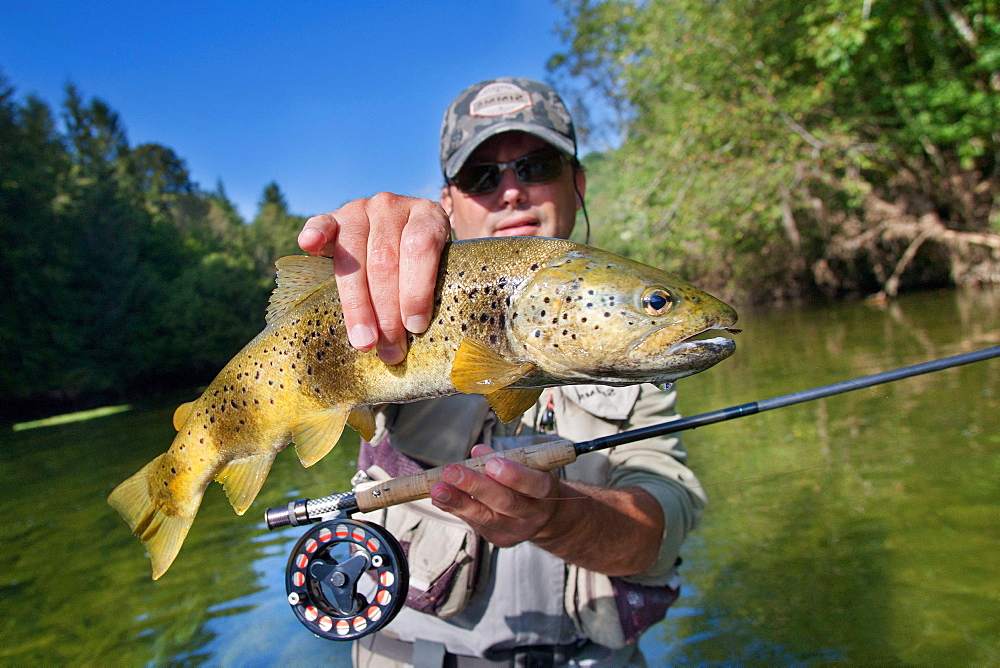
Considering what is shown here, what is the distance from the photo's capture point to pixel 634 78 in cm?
1780

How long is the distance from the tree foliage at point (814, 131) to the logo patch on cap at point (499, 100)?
41.5 feet

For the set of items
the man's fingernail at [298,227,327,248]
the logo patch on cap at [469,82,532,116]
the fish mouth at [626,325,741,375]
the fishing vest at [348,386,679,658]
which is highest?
the logo patch on cap at [469,82,532,116]

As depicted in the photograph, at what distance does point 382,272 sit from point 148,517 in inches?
44.1

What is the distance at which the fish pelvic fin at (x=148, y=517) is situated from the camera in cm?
200

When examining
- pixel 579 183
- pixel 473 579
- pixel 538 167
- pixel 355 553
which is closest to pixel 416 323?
pixel 355 553

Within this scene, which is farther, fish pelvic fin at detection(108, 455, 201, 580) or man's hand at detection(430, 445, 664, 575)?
fish pelvic fin at detection(108, 455, 201, 580)

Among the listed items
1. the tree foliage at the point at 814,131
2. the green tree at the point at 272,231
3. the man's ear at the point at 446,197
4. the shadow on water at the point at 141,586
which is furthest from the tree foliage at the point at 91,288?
the man's ear at the point at 446,197

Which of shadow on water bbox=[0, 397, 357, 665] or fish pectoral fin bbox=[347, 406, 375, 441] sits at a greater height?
fish pectoral fin bbox=[347, 406, 375, 441]

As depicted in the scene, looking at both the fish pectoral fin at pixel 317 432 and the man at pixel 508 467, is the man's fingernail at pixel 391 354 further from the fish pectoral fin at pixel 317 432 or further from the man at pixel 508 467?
the fish pectoral fin at pixel 317 432

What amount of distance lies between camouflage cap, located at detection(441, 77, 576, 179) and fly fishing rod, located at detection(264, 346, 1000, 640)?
5.33 ft

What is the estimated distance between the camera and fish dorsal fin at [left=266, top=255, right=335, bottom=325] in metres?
1.95

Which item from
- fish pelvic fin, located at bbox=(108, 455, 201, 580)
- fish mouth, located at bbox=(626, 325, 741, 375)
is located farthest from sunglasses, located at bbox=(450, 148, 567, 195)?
fish pelvic fin, located at bbox=(108, 455, 201, 580)

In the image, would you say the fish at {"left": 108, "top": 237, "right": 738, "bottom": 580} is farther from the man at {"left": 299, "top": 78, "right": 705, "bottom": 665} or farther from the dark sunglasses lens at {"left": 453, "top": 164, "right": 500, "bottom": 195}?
the dark sunglasses lens at {"left": 453, "top": 164, "right": 500, "bottom": 195}

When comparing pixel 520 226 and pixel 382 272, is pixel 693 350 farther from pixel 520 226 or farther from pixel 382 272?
pixel 520 226
